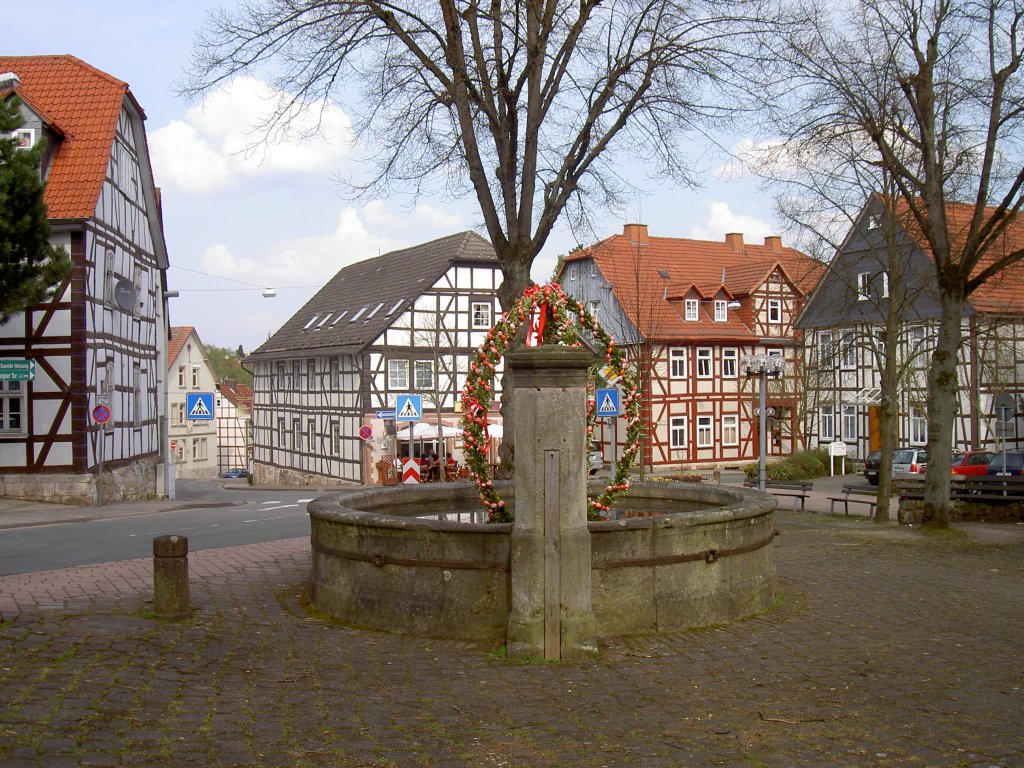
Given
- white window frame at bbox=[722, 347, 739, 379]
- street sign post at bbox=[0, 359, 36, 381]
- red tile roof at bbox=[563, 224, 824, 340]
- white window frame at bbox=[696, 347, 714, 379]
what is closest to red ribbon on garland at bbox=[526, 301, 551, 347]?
street sign post at bbox=[0, 359, 36, 381]

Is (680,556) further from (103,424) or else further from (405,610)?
(103,424)

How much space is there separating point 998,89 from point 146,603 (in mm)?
13405

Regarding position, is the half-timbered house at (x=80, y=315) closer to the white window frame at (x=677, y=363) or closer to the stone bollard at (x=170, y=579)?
the stone bollard at (x=170, y=579)

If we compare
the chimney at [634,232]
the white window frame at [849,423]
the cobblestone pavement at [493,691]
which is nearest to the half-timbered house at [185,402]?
the chimney at [634,232]

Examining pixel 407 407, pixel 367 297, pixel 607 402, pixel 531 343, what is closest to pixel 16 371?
pixel 407 407

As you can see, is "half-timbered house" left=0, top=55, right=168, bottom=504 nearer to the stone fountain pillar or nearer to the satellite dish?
the satellite dish

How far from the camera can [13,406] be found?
25.6 metres

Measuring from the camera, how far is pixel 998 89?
15.1 metres

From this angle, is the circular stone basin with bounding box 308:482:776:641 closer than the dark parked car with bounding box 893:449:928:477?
Yes

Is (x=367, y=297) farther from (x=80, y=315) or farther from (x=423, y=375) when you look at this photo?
A: (x=80, y=315)

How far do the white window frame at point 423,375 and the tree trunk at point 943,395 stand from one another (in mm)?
27709

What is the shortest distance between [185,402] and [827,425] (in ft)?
115

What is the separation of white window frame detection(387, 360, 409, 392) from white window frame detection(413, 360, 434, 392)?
1.21 ft

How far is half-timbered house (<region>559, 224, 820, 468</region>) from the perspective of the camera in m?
46.8
